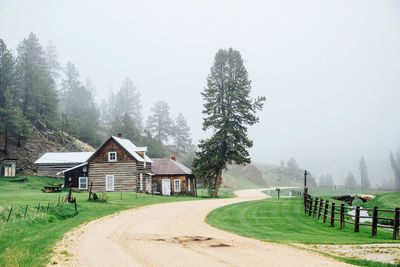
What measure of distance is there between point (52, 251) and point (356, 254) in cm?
1005

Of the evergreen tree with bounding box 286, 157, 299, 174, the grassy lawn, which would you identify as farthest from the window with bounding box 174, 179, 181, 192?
the evergreen tree with bounding box 286, 157, 299, 174

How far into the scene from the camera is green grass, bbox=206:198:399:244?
542 inches

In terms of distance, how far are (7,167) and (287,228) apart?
4272 cm

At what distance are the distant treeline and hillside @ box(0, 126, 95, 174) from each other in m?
1.05

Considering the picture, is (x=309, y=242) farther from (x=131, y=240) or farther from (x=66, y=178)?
(x=66, y=178)

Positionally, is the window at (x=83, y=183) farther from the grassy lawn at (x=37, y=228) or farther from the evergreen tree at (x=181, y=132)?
the evergreen tree at (x=181, y=132)

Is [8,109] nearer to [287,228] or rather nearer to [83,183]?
[83,183]

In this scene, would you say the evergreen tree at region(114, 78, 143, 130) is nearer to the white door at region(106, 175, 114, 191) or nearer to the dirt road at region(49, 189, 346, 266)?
the white door at region(106, 175, 114, 191)

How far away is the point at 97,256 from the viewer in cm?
1052

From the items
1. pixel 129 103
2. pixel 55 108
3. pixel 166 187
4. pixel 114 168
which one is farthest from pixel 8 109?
pixel 129 103

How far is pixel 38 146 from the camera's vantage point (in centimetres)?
5966

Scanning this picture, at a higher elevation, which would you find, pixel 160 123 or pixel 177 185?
pixel 160 123

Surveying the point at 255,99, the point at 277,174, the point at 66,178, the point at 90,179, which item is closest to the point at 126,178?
the point at 90,179

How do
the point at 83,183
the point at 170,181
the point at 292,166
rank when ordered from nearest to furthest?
1. the point at 83,183
2. the point at 170,181
3. the point at 292,166
